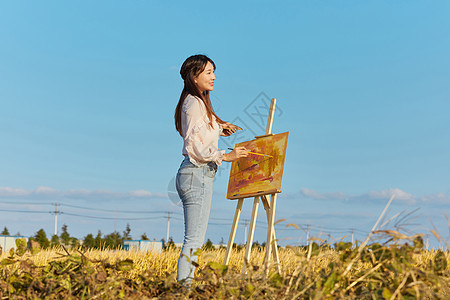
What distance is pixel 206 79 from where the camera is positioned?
4.03 meters

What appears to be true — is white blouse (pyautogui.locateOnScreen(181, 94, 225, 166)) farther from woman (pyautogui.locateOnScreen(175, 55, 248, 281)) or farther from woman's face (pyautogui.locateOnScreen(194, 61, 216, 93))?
woman's face (pyautogui.locateOnScreen(194, 61, 216, 93))

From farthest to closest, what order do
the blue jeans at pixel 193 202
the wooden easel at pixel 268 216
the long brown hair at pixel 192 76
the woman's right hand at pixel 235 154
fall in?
the wooden easel at pixel 268 216, the long brown hair at pixel 192 76, the woman's right hand at pixel 235 154, the blue jeans at pixel 193 202

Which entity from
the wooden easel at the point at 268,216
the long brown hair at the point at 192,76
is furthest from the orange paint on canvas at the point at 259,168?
the long brown hair at the point at 192,76

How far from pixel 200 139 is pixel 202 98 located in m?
0.41

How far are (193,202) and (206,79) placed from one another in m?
1.13

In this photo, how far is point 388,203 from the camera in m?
2.97

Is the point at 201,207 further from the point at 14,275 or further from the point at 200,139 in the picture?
the point at 14,275

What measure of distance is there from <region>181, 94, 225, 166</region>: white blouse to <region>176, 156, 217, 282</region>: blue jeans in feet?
0.31

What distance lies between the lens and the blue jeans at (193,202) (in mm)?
3662

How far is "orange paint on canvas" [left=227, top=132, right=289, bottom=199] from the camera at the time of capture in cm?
418

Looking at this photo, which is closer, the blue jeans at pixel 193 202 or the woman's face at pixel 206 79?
the blue jeans at pixel 193 202

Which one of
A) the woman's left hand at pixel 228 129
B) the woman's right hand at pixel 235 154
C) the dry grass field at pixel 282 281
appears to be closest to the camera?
the dry grass field at pixel 282 281

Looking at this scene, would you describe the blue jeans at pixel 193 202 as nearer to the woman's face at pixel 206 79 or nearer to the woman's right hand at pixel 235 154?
the woman's right hand at pixel 235 154

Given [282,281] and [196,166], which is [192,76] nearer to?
[196,166]
